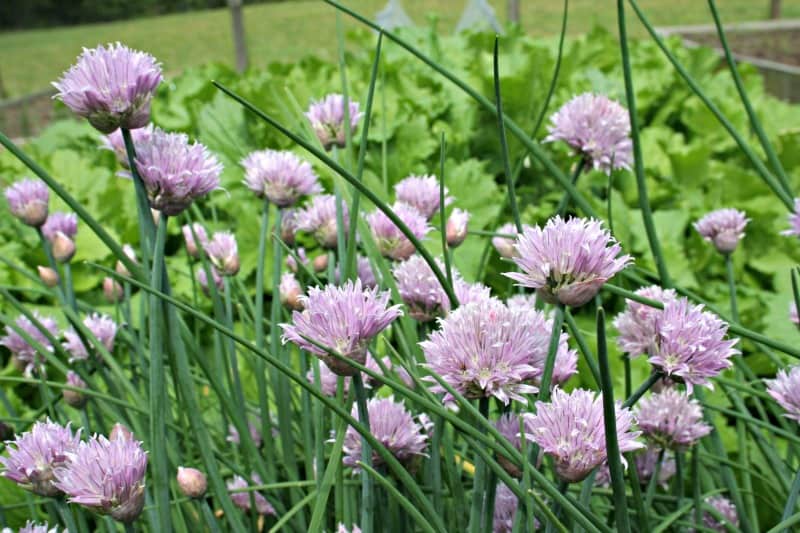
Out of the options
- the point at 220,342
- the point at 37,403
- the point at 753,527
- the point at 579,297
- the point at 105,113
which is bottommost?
the point at 37,403

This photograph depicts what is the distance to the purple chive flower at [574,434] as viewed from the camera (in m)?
0.53

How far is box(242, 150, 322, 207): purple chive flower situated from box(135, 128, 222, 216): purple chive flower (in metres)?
0.22

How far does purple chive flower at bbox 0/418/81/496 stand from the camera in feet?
1.99

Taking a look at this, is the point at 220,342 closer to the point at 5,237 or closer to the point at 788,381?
the point at 788,381

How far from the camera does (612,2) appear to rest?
1069 cm

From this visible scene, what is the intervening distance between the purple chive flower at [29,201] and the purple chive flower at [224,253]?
6.9 inches

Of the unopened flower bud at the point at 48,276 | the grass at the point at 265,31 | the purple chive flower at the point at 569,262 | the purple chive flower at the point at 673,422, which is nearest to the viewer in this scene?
the purple chive flower at the point at 569,262

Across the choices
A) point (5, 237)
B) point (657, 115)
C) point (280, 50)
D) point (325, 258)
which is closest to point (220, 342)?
point (325, 258)

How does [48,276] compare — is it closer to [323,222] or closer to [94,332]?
[94,332]

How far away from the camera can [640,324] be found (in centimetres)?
67

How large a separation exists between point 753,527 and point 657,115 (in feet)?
7.71

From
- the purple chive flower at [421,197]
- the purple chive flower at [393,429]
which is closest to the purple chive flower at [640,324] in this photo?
the purple chive flower at [393,429]

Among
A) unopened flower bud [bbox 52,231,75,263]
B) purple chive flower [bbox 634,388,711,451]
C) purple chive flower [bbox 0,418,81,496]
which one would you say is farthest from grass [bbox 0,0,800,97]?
purple chive flower [bbox 0,418,81,496]

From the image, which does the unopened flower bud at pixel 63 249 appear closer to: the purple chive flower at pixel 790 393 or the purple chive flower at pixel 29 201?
the purple chive flower at pixel 29 201
